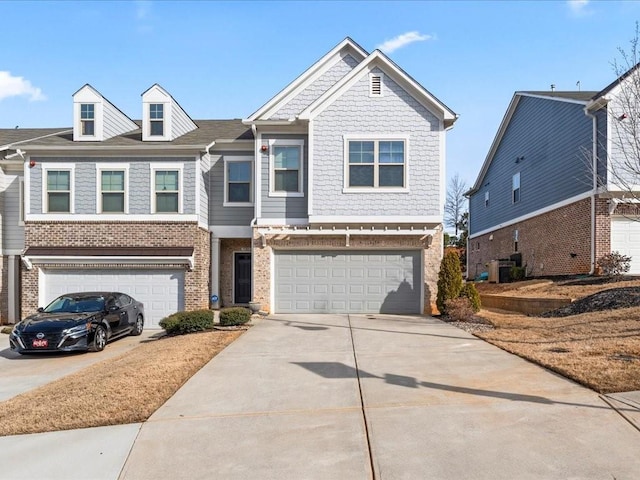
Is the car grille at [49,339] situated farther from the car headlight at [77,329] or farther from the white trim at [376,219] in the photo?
the white trim at [376,219]

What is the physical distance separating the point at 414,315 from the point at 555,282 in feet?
21.4

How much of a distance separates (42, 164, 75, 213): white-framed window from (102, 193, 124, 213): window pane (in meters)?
1.08

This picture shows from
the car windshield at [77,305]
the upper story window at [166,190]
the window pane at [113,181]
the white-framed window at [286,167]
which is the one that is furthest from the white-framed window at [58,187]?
the white-framed window at [286,167]

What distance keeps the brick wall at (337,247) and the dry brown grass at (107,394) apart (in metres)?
5.48

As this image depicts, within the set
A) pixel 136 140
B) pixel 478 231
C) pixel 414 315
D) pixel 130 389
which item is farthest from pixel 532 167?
pixel 130 389

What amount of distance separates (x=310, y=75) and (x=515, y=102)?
1386 centimetres

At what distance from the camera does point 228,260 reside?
1719cm

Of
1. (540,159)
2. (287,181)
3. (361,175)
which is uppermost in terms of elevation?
(540,159)

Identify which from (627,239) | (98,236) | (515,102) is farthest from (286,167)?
(515,102)

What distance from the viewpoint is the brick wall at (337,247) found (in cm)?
1485

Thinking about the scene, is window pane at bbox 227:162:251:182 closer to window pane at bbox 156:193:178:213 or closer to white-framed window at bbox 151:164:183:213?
white-framed window at bbox 151:164:183:213

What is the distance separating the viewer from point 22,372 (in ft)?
30.9

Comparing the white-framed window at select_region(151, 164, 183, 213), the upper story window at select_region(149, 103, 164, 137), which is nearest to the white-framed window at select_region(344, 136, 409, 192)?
the white-framed window at select_region(151, 164, 183, 213)

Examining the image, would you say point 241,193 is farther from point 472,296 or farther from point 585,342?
point 585,342
